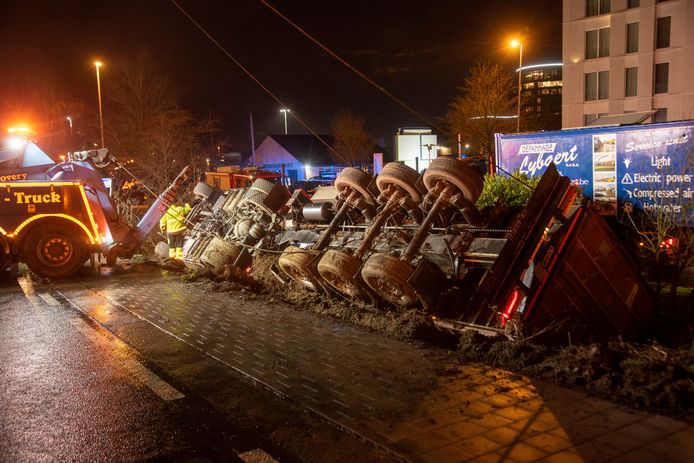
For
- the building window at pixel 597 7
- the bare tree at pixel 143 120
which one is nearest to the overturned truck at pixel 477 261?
the bare tree at pixel 143 120

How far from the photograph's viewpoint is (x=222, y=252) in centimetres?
1101

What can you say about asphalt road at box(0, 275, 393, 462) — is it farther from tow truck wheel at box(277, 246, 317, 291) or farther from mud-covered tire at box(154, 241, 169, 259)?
mud-covered tire at box(154, 241, 169, 259)

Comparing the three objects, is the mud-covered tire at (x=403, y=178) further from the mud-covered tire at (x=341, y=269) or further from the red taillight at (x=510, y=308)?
the red taillight at (x=510, y=308)

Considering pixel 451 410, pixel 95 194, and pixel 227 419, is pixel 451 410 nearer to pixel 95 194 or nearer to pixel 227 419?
pixel 227 419

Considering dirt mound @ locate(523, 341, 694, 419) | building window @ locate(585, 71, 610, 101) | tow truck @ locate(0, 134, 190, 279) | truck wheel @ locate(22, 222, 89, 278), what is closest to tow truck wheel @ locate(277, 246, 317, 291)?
dirt mound @ locate(523, 341, 694, 419)

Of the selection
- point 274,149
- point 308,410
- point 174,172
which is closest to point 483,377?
point 308,410

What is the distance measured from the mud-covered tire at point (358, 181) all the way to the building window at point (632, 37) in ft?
124

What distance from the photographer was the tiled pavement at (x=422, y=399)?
3.96 m

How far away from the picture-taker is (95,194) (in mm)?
12453

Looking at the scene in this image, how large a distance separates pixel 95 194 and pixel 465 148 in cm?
3331

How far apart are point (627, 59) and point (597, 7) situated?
14.2ft

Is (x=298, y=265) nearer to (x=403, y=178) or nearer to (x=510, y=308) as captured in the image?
(x=403, y=178)

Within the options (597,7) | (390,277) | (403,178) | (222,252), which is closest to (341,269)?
(390,277)

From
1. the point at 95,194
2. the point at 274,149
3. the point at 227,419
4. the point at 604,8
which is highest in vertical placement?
the point at 604,8
